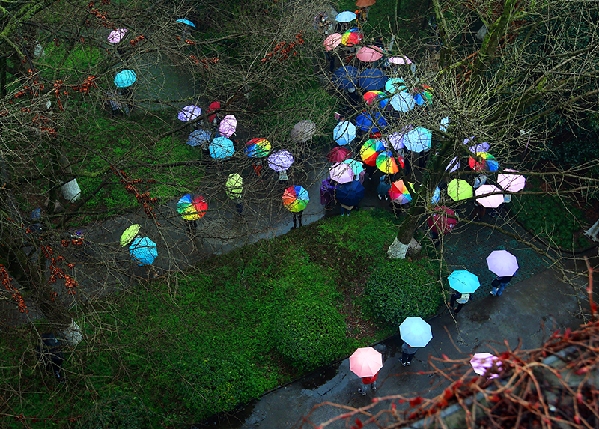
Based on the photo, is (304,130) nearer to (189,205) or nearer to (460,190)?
(189,205)

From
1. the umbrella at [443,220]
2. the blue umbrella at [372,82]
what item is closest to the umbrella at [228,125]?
the blue umbrella at [372,82]

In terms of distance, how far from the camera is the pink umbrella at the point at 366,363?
31.1 feet

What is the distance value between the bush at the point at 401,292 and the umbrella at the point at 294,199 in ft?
8.97

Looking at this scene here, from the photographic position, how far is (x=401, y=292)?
11.3 meters

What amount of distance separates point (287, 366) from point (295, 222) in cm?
442

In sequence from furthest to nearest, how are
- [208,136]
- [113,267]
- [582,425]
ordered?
1. [208,136]
2. [113,267]
3. [582,425]

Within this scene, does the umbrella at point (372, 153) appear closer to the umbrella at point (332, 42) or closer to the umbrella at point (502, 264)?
the umbrella at point (332, 42)

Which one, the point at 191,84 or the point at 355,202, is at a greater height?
the point at 191,84

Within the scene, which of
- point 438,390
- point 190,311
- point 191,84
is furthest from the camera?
point 191,84

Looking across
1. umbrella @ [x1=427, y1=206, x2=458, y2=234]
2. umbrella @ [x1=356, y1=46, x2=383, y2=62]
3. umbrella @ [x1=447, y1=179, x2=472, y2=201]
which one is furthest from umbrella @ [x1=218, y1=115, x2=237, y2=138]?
umbrella @ [x1=447, y1=179, x2=472, y2=201]

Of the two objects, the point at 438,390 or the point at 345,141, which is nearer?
the point at 438,390

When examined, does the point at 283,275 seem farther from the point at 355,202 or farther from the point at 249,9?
the point at 249,9

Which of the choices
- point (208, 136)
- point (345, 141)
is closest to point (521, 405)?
point (208, 136)

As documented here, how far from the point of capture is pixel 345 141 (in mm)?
13992
